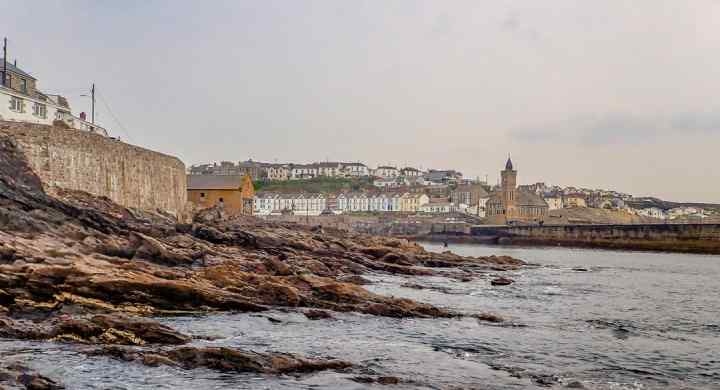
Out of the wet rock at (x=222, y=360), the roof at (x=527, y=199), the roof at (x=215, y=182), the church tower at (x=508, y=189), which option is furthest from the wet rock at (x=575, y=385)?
the roof at (x=527, y=199)

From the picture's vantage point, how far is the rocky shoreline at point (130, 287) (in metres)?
13.8

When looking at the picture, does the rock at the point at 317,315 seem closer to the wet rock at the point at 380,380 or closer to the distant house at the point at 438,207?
the wet rock at the point at 380,380

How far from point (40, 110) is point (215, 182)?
34.5 meters

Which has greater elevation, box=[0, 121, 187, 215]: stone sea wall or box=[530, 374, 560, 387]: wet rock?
box=[0, 121, 187, 215]: stone sea wall

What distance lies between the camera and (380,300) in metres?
22.0

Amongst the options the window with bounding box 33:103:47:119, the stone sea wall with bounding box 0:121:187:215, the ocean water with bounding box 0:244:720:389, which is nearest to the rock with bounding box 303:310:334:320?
the ocean water with bounding box 0:244:720:389

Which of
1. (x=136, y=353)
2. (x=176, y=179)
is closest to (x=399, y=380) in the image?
(x=136, y=353)

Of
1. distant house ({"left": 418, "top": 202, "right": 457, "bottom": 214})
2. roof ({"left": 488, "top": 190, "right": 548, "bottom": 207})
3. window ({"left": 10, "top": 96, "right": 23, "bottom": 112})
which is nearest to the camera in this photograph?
window ({"left": 10, "top": 96, "right": 23, "bottom": 112})

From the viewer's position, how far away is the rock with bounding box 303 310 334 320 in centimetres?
1994

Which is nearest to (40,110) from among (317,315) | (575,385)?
(317,315)

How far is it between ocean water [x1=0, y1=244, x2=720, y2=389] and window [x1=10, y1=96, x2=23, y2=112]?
28.0m

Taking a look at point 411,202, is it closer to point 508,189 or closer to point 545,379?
point 508,189

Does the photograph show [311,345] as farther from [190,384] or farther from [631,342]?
[631,342]

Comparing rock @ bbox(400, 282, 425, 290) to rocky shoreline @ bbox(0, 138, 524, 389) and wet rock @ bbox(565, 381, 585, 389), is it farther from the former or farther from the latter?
wet rock @ bbox(565, 381, 585, 389)
